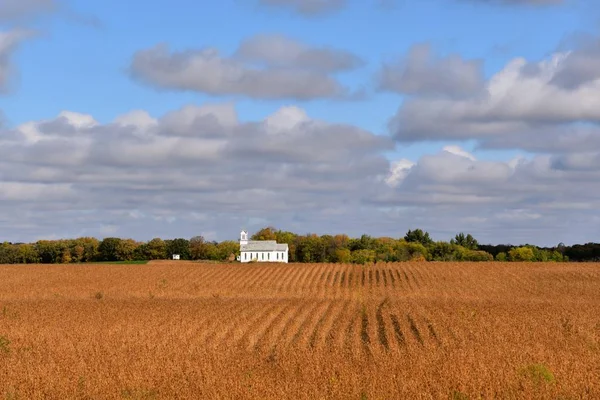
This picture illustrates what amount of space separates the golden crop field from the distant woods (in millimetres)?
59781

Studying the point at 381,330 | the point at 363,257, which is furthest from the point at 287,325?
the point at 363,257

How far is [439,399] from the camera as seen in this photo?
50.4ft

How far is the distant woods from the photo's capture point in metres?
124

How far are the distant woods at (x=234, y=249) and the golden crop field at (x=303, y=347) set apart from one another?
196 ft

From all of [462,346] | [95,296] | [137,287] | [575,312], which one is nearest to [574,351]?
[462,346]

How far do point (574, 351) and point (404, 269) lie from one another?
58.7 metres

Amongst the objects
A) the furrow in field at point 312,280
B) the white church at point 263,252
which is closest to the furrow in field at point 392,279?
Result: the furrow in field at point 312,280

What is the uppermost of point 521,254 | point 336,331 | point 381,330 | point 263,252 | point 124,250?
point 124,250

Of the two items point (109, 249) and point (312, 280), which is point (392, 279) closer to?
point (312, 280)

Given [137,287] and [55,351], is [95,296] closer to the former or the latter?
[137,287]

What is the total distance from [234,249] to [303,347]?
422ft

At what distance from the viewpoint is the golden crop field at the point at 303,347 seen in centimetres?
1697

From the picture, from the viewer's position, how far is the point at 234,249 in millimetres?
Answer: 154625

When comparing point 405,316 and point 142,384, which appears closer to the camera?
point 142,384
